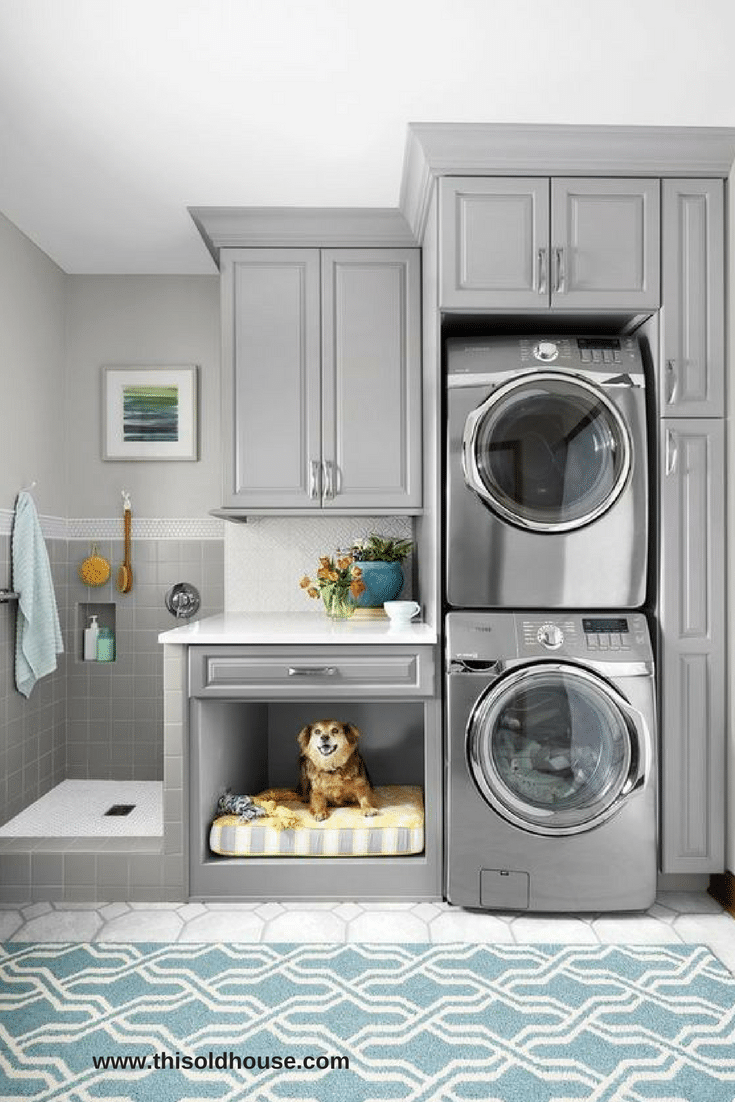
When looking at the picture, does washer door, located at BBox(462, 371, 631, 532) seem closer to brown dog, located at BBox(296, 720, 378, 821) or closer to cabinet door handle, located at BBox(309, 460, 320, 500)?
cabinet door handle, located at BBox(309, 460, 320, 500)

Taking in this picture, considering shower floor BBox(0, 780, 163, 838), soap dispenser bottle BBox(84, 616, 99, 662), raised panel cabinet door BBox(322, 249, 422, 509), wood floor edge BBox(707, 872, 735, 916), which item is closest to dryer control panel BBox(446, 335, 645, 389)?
raised panel cabinet door BBox(322, 249, 422, 509)

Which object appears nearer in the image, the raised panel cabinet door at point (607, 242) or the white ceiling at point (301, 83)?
the white ceiling at point (301, 83)

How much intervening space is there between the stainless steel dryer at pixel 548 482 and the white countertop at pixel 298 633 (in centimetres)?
26

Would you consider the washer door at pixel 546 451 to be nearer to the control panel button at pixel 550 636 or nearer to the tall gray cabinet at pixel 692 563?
the tall gray cabinet at pixel 692 563

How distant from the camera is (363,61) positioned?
215 cm

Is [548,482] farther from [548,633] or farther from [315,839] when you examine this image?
[315,839]

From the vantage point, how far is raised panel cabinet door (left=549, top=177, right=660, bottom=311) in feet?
8.49

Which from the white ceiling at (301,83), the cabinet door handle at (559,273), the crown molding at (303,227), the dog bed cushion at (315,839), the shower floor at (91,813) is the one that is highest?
the white ceiling at (301,83)

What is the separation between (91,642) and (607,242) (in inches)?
103

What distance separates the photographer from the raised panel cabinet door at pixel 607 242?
2588mm

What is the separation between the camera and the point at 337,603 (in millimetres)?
3090

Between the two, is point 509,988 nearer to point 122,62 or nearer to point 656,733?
point 656,733

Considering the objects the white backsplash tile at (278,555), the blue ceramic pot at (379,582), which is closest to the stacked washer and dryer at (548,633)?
the blue ceramic pot at (379,582)

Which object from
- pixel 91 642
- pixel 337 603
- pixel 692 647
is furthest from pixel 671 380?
pixel 91 642
